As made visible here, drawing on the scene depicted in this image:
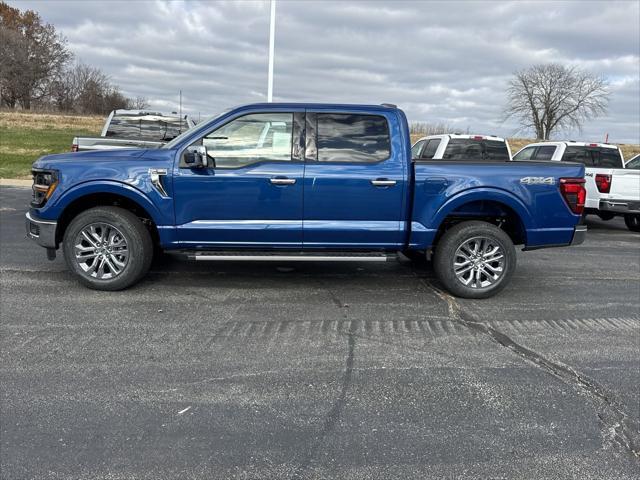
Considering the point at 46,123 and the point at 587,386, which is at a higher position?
the point at 46,123

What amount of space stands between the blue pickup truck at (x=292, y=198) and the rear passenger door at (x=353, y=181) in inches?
0.4

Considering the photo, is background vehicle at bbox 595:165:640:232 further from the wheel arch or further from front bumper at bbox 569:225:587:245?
the wheel arch

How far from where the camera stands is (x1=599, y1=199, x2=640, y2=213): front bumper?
1041 centimetres

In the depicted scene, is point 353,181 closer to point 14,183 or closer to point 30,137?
point 14,183

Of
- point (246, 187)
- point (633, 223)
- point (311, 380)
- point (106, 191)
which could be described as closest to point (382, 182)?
point (246, 187)

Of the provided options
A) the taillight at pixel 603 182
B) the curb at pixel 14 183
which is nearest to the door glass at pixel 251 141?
the taillight at pixel 603 182

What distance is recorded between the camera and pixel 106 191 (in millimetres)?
5336

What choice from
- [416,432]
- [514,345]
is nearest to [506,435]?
[416,432]

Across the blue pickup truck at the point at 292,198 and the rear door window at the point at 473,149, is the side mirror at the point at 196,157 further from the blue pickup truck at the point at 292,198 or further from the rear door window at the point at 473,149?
the rear door window at the point at 473,149

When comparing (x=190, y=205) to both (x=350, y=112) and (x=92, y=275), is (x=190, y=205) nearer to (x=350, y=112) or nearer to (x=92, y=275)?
(x=92, y=275)

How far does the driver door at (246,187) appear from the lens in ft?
17.6

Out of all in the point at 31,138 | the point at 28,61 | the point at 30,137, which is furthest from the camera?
the point at 28,61

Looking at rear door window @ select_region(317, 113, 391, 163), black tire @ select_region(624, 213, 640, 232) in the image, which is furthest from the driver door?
black tire @ select_region(624, 213, 640, 232)

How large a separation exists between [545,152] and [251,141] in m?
9.29
